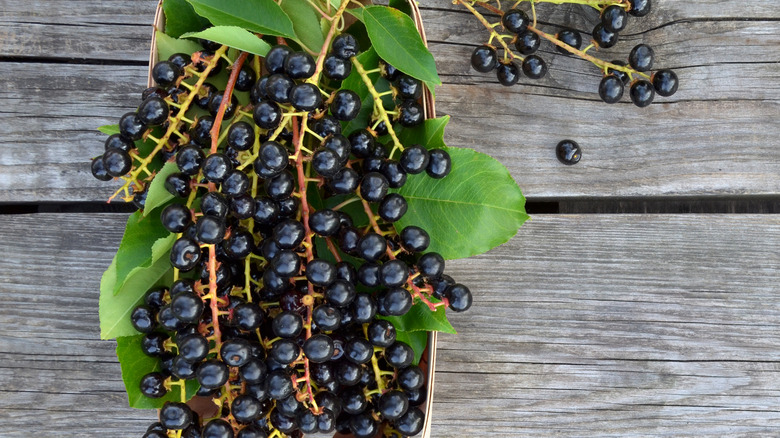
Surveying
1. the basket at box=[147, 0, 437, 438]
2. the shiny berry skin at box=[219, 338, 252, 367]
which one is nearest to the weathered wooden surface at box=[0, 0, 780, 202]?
the basket at box=[147, 0, 437, 438]

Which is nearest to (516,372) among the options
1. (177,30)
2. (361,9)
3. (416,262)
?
(416,262)

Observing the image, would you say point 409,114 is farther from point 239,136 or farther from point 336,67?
point 239,136

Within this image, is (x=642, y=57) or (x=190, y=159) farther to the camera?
(x=642, y=57)

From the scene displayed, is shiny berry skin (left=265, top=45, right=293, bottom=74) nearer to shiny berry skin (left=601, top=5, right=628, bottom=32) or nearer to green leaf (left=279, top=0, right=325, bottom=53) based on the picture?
green leaf (left=279, top=0, right=325, bottom=53)

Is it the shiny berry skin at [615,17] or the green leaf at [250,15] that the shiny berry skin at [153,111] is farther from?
the shiny berry skin at [615,17]

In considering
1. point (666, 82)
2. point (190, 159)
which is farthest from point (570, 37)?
point (190, 159)

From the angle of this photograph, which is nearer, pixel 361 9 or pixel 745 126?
pixel 361 9

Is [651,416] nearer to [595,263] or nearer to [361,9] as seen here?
[595,263]
